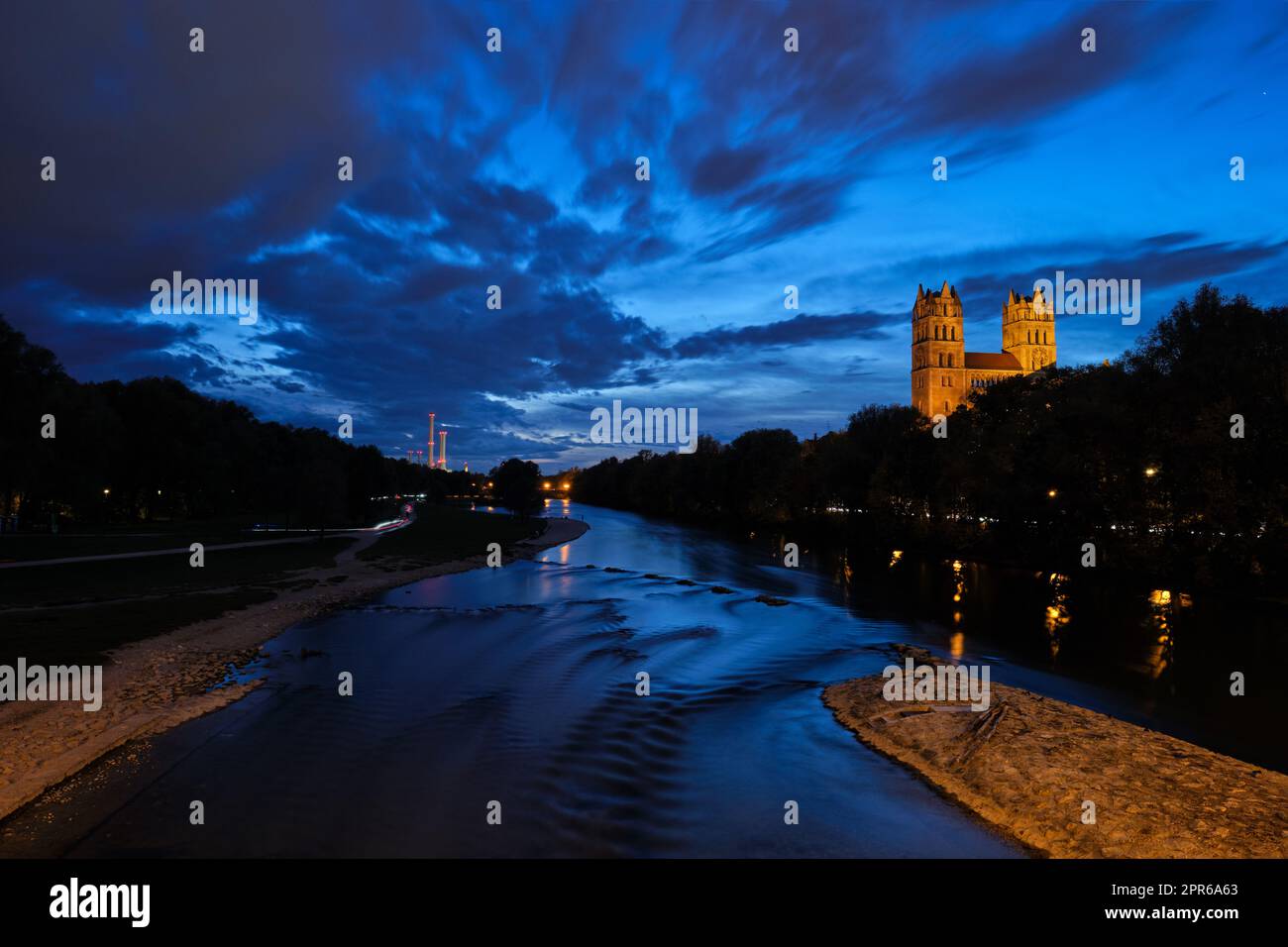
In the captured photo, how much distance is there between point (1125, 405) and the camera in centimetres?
4547

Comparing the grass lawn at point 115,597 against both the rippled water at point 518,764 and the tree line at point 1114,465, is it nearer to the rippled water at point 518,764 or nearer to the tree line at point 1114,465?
the rippled water at point 518,764

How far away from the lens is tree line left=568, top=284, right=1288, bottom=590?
127 feet

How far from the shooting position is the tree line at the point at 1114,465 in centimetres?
3866

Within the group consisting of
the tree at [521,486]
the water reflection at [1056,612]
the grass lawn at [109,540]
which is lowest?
the water reflection at [1056,612]

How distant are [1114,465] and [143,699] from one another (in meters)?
57.1

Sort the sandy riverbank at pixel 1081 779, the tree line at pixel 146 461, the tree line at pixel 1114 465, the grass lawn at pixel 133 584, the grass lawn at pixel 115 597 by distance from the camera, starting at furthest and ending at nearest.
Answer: the tree line at pixel 146 461 < the tree line at pixel 1114 465 < the grass lawn at pixel 133 584 < the grass lawn at pixel 115 597 < the sandy riverbank at pixel 1081 779

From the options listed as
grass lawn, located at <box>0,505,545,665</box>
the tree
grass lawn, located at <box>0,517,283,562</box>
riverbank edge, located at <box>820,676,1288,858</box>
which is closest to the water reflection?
riverbank edge, located at <box>820,676,1288,858</box>

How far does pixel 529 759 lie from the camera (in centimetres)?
1484

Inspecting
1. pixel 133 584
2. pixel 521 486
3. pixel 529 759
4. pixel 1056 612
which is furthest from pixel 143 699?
pixel 521 486

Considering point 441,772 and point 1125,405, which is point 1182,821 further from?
point 1125,405

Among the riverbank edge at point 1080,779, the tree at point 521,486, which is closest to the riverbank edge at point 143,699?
the riverbank edge at point 1080,779

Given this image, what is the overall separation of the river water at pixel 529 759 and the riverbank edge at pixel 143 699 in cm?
63
